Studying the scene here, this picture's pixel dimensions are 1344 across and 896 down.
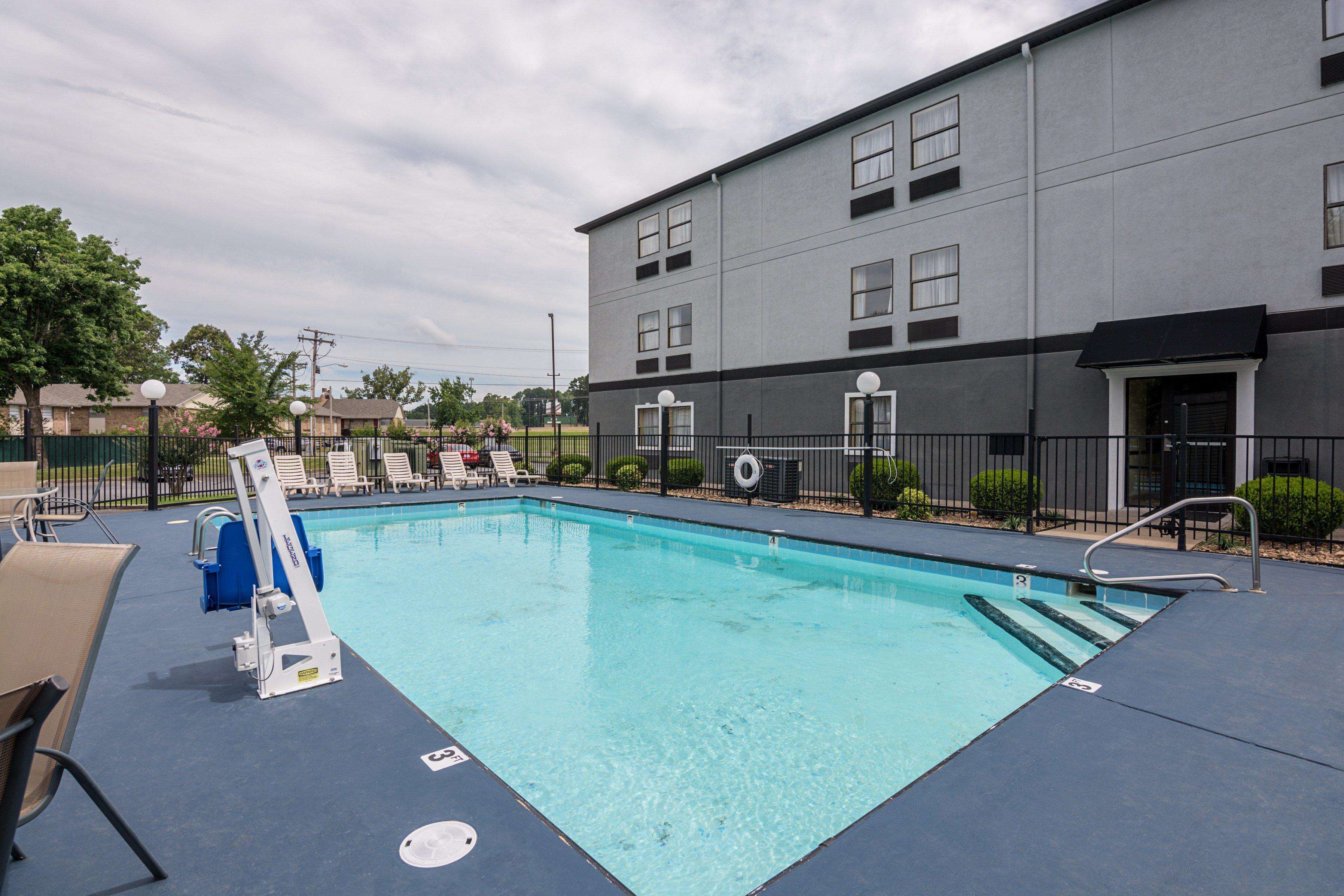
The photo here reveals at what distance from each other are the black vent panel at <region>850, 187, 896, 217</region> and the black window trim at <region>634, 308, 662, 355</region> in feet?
21.0

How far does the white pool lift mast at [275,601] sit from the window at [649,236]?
15881 mm

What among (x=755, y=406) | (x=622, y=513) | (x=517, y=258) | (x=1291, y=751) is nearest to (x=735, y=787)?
(x=1291, y=751)

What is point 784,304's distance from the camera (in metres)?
14.6

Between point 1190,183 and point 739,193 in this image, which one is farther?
point 739,193

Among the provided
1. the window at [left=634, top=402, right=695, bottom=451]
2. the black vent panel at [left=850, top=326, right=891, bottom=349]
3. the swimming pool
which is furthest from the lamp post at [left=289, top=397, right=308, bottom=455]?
the black vent panel at [left=850, top=326, right=891, bottom=349]

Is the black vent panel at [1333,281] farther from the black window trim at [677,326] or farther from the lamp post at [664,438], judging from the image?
the black window trim at [677,326]

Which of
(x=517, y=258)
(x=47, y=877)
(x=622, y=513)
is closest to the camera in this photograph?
(x=47, y=877)

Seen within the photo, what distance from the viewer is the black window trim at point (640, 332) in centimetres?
1781

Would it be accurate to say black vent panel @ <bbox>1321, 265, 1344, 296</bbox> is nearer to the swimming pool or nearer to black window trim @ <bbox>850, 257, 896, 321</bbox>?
black window trim @ <bbox>850, 257, 896, 321</bbox>

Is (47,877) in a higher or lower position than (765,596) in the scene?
higher

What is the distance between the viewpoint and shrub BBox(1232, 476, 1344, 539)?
22.0ft

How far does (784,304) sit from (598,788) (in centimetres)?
1301

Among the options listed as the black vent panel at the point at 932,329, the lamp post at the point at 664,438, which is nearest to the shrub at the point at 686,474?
the lamp post at the point at 664,438

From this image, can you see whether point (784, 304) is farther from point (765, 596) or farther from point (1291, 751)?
point (1291, 751)
